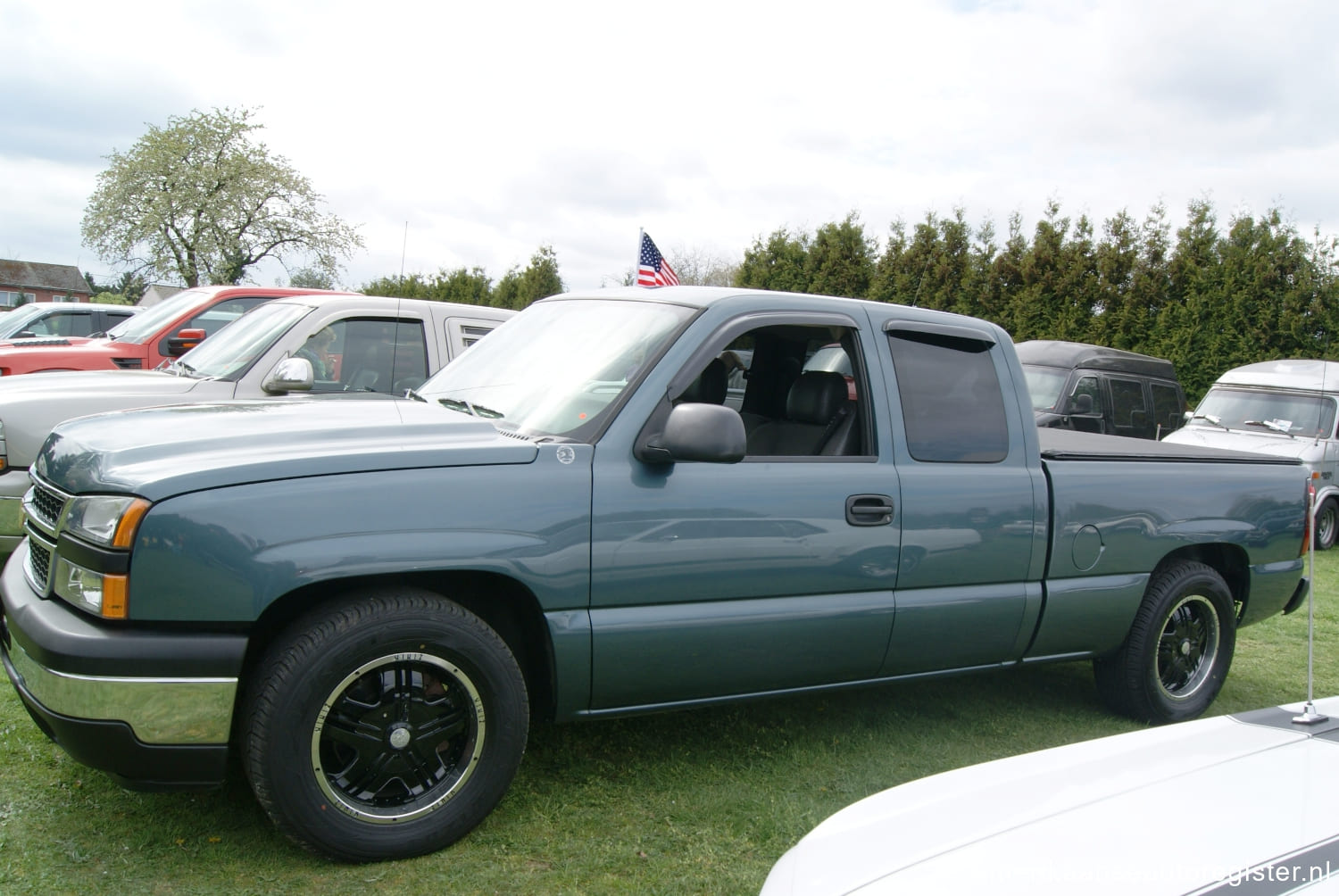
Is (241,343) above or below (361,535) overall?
above

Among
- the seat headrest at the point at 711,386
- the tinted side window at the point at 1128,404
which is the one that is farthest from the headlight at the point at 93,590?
the tinted side window at the point at 1128,404

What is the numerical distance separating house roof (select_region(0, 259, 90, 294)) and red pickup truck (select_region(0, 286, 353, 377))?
84.7 m

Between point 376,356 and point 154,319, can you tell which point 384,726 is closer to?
point 376,356

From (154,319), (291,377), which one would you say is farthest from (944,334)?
(154,319)

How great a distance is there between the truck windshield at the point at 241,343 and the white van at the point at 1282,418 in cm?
1013

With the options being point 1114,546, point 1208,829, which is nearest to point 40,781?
point 1208,829

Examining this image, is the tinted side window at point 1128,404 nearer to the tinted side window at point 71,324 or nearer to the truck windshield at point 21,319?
the tinted side window at point 71,324

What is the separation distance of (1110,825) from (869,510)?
1.95 meters

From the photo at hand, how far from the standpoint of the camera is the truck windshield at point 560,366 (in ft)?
11.5

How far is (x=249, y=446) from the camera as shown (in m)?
3.03

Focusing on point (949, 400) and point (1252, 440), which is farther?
point (1252, 440)

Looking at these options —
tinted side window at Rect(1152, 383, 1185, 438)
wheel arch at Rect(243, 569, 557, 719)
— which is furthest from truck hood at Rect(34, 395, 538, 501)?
tinted side window at Rect(1152, 383, 1185, 438)

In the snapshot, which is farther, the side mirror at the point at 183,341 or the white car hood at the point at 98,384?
the side mirror at the point at 183,341

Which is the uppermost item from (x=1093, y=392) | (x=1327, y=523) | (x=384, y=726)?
(x=1093, y=392)
